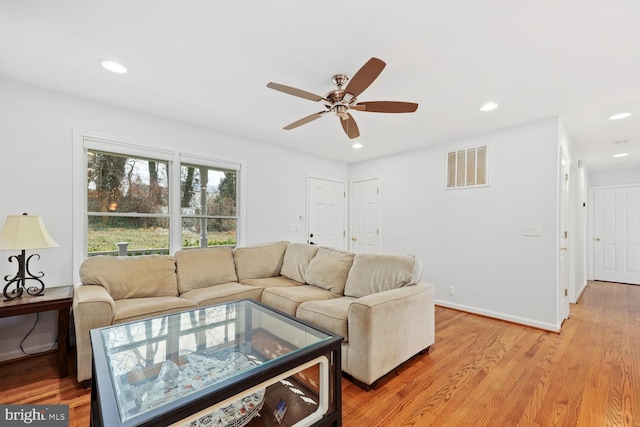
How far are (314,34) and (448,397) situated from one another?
8.61ft

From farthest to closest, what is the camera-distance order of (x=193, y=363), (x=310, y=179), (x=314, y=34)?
1. (x=310, y=179)
2. (x=314, y=34)
3. (x=193, y=363)

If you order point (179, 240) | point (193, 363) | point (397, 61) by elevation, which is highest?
point (397, 61)

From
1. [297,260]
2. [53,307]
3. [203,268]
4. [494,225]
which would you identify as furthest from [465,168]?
[53,307]

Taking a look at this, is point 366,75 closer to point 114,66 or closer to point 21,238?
point 114,66

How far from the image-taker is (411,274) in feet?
8.28

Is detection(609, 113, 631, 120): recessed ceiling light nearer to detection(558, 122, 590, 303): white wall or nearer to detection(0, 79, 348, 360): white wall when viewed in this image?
detection(558, 122, 590, 303): white wall

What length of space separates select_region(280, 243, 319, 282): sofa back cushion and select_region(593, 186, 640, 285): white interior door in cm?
647

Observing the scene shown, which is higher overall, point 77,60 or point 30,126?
point 77,60

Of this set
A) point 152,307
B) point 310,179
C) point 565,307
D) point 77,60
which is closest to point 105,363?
point 152,307

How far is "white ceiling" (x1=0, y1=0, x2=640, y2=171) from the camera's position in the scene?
5.30 feet

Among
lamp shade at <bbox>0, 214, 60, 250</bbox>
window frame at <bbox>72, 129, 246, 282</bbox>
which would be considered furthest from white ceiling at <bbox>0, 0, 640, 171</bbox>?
lamp shade at <bbox>0, 214, 60, 250</bbox>

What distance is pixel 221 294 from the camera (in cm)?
279

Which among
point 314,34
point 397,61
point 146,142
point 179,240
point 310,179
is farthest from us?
point 310,179

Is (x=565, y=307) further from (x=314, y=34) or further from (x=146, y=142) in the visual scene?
(x=146, y=142)
